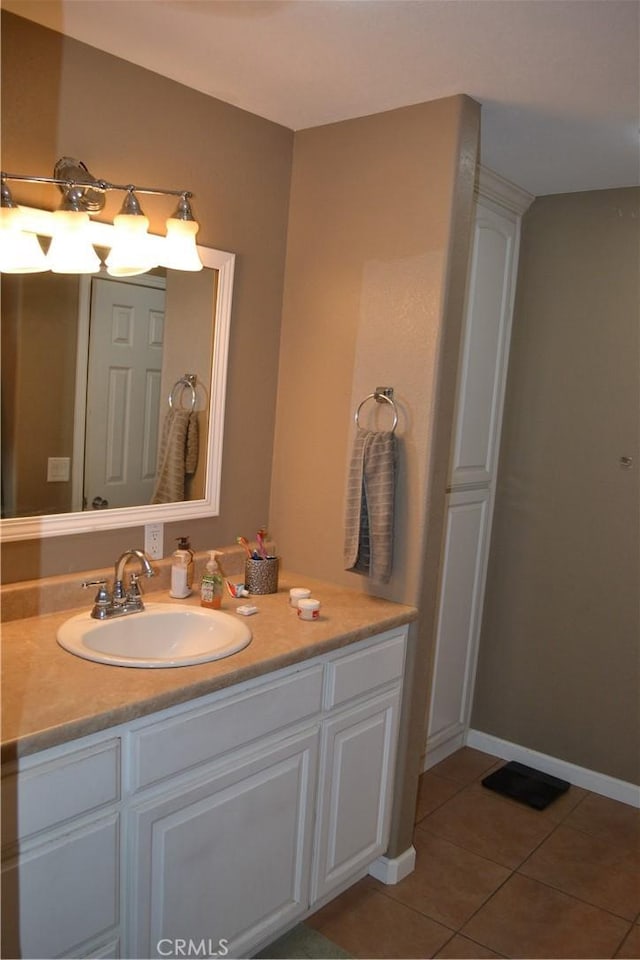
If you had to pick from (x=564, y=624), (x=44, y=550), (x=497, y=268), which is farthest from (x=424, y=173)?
(x=564, y=624)

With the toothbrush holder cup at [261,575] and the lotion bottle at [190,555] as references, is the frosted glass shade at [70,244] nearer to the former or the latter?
the lotion bottle at [190,555]

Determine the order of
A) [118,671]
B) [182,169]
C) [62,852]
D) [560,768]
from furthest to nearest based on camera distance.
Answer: [560,768]
[182,169]
[118,671]
[62,852]

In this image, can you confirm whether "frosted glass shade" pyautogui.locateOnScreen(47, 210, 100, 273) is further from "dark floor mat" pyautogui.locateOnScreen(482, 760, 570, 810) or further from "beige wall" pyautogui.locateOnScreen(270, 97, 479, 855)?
"dark floor mat" pyautogui.locateOnScreen(482, 760, 570, 810)

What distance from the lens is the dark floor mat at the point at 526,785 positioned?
302 centimetres

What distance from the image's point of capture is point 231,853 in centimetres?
188

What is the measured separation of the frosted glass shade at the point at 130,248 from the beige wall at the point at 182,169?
15cm

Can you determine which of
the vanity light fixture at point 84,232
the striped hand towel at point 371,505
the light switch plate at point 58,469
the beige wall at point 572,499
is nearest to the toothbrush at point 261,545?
the striped hand towel at point 371,505

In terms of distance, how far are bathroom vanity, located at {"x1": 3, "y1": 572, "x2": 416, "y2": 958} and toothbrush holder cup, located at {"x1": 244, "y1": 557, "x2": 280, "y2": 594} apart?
0.12 ft

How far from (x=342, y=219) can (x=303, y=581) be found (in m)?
1.13

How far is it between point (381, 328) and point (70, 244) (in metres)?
0.91

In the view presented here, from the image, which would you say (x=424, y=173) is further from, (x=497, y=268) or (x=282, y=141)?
(x=497, y=268)

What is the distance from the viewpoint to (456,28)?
1.76 metres

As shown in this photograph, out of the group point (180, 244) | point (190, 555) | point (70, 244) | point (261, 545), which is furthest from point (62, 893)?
point (180, 244)

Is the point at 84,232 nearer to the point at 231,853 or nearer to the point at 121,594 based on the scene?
the point at 121,594
